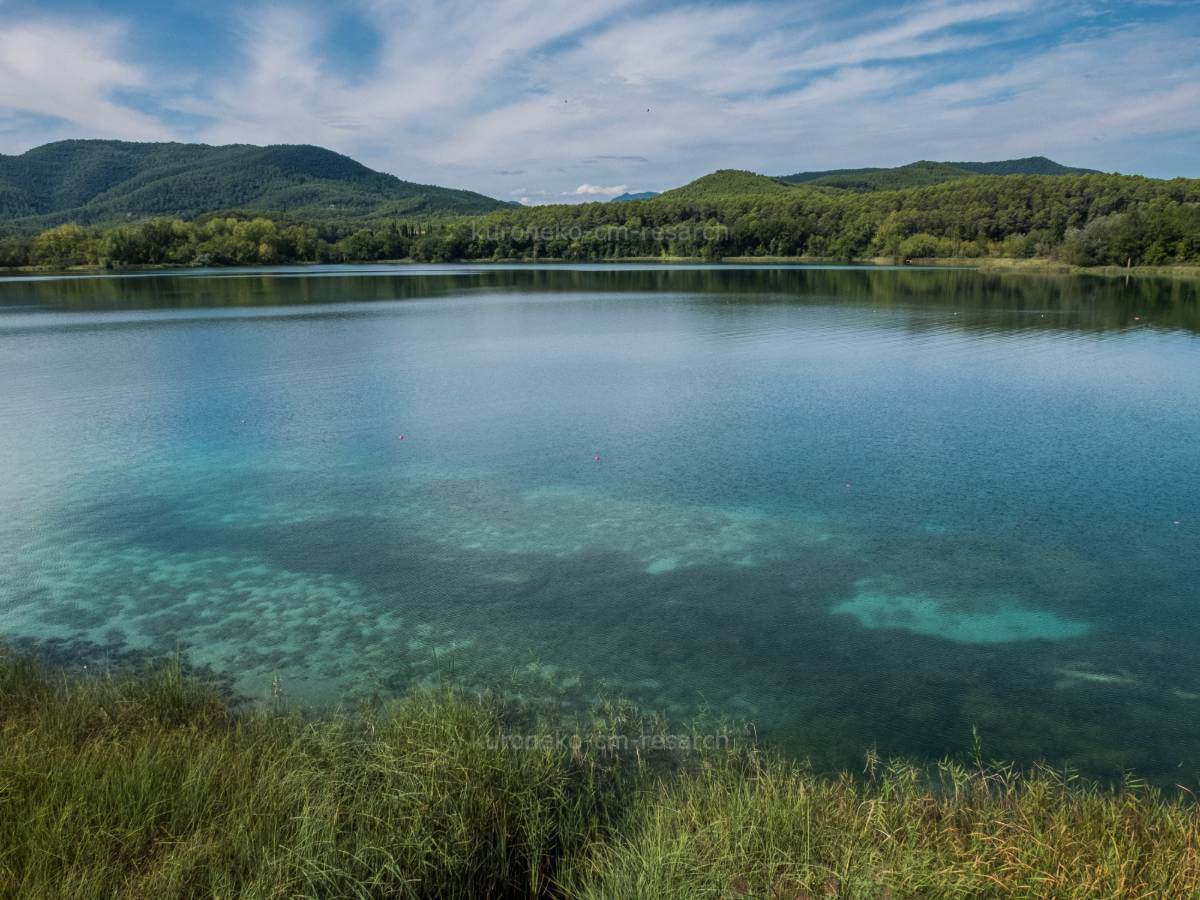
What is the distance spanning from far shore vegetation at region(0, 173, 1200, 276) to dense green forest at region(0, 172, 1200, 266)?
0.17m

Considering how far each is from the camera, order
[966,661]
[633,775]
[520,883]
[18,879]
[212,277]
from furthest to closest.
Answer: [212,277] < [966,661] < [633,775] < [520,883] < [18,879]

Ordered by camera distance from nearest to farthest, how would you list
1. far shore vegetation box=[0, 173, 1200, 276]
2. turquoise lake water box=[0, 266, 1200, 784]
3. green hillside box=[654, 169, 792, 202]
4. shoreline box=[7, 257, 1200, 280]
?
turquoise lake water box=[0, 266, 1200, 784]
shoreline box=[7, 257, 1200, 280]
far shore vegetation box=[0, 173, 1200, 276]
green hillside box=[654, 169, 792, 202]

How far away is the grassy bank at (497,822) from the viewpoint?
12.5ft

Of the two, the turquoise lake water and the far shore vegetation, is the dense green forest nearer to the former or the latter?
the far shore vegetation

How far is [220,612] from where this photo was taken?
27.4 feet

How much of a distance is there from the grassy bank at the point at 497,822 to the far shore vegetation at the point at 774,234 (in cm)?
7175

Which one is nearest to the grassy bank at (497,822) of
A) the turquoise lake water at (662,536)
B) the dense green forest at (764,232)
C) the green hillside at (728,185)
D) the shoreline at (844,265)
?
the turquoise lake water at (662,536)

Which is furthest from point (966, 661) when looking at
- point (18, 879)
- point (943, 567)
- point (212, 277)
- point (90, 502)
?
point (212, 277)

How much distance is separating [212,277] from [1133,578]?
3067 inches

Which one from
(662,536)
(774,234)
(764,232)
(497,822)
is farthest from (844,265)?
(497,822)

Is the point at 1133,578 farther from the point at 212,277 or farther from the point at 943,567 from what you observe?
the point at 212,277

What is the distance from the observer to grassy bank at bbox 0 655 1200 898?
3814mm

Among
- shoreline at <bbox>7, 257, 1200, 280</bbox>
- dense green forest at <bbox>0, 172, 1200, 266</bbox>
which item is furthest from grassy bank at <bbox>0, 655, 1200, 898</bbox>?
dense green forest at <bbox>0, 172, 1200, 266</bbox>

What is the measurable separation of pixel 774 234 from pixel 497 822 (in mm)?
106954
